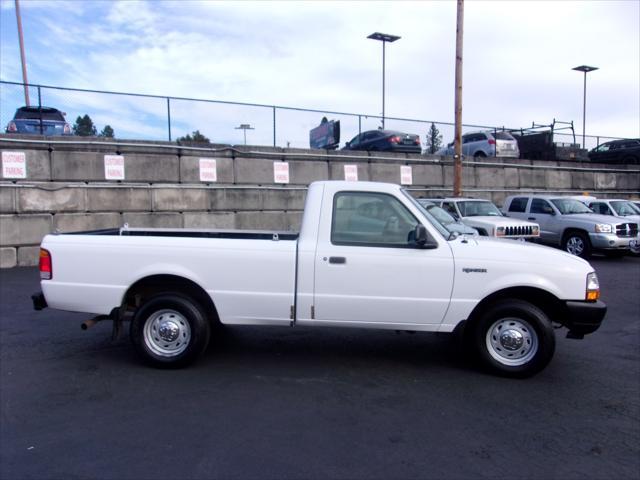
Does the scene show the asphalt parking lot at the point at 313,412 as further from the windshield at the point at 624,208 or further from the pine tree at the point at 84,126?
the windshield at the point at 624,208

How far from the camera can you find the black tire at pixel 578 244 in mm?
14273

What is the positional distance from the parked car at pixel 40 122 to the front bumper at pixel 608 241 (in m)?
14.4

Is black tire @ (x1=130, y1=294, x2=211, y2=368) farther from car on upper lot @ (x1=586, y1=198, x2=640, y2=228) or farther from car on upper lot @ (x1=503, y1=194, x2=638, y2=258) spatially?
car on upper lot @ (x1=586, y1=198, x2=640, y2=228)

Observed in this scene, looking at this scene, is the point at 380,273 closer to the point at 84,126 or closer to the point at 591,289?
the point at 591,289

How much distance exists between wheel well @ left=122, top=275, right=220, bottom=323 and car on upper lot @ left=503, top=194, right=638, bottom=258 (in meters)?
11.9

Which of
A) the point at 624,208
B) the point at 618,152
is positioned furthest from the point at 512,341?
the point at 618,152

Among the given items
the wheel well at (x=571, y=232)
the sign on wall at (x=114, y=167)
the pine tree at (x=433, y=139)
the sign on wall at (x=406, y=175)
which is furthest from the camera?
the pine tree at (x=433, y=139)

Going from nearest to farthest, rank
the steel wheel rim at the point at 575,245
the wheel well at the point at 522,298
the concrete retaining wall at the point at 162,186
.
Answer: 1. the wheel well at the point at 522,298
2. the concrete retaining wall at the point at 162,186
3. the steel wheel rim at the point at 575,245

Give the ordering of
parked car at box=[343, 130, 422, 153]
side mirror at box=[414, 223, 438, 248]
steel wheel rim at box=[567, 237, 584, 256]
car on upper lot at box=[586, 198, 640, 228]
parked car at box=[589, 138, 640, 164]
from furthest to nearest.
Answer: parked car at box=[589, 138, 640, 164] → parked car at box=[343, 130, 422, 153] → car on upper lot at box=[586, 198, 640, 228] → steel wheel rim at box=[567, 237, 584, 256] → side mirror at box=[414, 223, 438, 248]

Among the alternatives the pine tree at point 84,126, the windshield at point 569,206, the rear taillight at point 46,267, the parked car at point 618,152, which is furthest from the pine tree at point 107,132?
the parked car at point 618,152

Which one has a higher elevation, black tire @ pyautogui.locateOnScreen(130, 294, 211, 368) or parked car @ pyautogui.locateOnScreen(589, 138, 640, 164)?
parked car @ pyautogui.locateOnScreen(589, 138, 640, 164)

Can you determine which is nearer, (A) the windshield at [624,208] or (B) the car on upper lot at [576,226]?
(B) the car on upper lot at [576,226]

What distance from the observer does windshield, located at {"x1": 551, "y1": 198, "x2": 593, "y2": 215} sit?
49.6ft

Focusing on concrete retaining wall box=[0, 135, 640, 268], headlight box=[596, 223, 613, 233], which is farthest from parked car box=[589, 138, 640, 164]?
headlight box=[596, 223, 613, 233]
